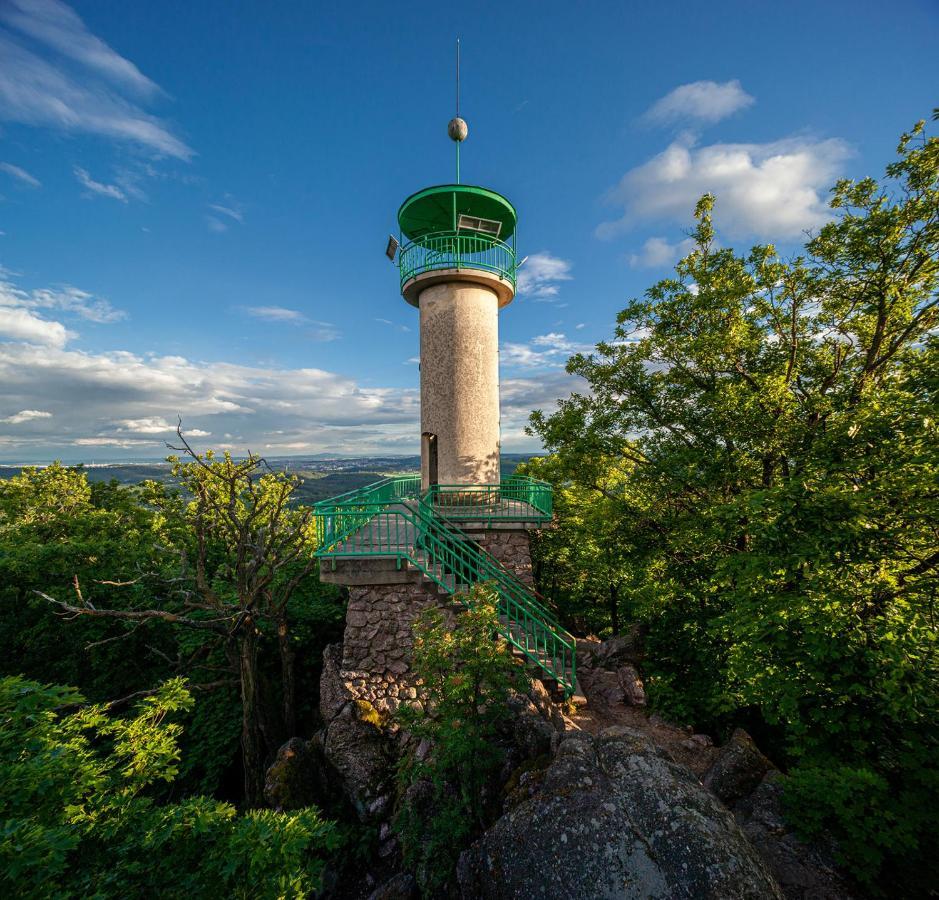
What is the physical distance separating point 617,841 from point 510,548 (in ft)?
23.3

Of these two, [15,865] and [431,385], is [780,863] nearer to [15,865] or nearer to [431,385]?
[15,865]

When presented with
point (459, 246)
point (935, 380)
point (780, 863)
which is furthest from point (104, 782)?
point (459, 246)

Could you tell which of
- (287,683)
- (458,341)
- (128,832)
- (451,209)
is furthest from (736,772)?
(451,209)

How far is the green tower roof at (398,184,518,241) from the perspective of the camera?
12609mm

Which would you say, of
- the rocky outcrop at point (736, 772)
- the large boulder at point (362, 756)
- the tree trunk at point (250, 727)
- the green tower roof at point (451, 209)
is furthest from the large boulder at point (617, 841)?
the green tower roof at point (451, 209)

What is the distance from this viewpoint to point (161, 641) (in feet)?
36.9

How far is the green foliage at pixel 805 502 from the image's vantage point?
5.02 m

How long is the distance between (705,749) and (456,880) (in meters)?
5.37

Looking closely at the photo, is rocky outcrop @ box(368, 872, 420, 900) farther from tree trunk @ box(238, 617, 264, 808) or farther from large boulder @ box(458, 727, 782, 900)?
tree trunk @ box(238, 617, 264, 808)

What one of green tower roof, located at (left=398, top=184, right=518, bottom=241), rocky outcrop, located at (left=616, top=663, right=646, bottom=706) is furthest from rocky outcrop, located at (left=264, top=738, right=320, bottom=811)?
green tower roof, located at (left=398, top=184, right=518, bottom=241)

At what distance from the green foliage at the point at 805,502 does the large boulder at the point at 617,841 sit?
164 centimetres

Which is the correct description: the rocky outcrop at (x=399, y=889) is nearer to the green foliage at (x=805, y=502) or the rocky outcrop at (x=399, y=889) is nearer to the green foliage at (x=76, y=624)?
the green foliage at (x=805, y=502)

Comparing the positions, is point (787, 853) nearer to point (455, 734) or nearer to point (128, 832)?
point (455, 734)

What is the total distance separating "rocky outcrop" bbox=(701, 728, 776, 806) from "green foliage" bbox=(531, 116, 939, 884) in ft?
2.00
